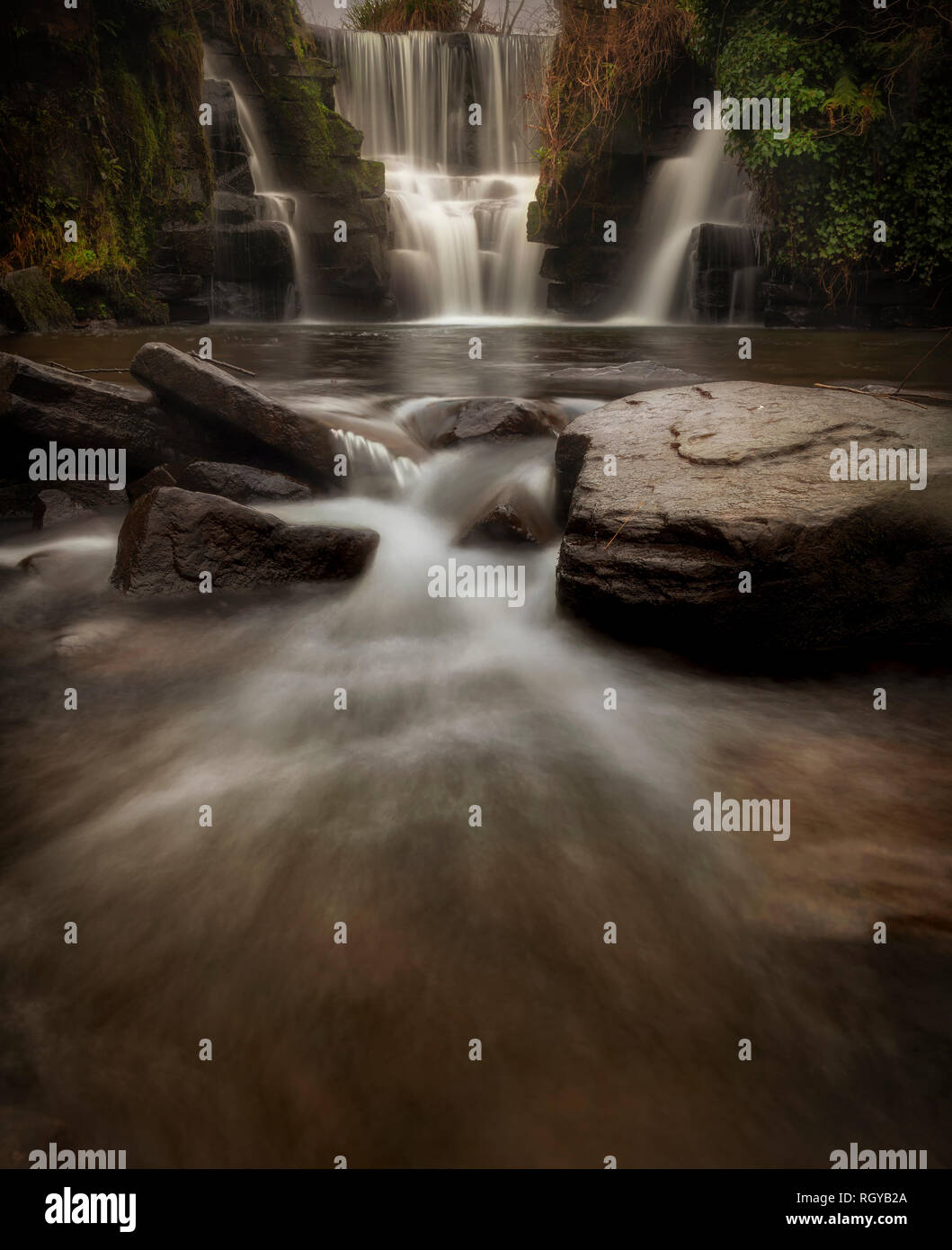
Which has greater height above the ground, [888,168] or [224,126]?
[224,126]

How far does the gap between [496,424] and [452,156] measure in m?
18.7

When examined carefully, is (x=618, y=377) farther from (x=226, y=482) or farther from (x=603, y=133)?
(x=603, y=133)

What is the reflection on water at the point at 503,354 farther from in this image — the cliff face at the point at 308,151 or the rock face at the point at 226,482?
the cliff face at the point at 308,151

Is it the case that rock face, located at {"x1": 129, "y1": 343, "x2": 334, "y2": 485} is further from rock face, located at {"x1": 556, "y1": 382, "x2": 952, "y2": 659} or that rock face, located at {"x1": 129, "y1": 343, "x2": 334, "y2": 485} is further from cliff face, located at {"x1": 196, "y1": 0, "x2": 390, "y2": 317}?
cliff face, located at {"x1": 196, "y1": 0, "x2": 390, "y2": 317}

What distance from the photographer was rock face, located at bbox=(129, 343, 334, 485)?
16.5ft

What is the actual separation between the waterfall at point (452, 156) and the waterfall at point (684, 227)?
2475mm

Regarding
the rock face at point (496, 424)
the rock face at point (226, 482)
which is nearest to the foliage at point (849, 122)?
the rock face at point (496, 424)

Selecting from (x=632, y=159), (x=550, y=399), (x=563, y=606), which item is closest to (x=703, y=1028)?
(x=563, y=606)

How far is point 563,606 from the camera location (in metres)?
3.86

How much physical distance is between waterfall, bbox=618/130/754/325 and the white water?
6701mm

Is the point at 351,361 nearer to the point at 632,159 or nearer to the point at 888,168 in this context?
the point at 888,168

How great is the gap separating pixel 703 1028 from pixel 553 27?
19.0 metres

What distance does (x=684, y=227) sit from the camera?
15344mm

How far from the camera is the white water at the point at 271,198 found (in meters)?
15.8
